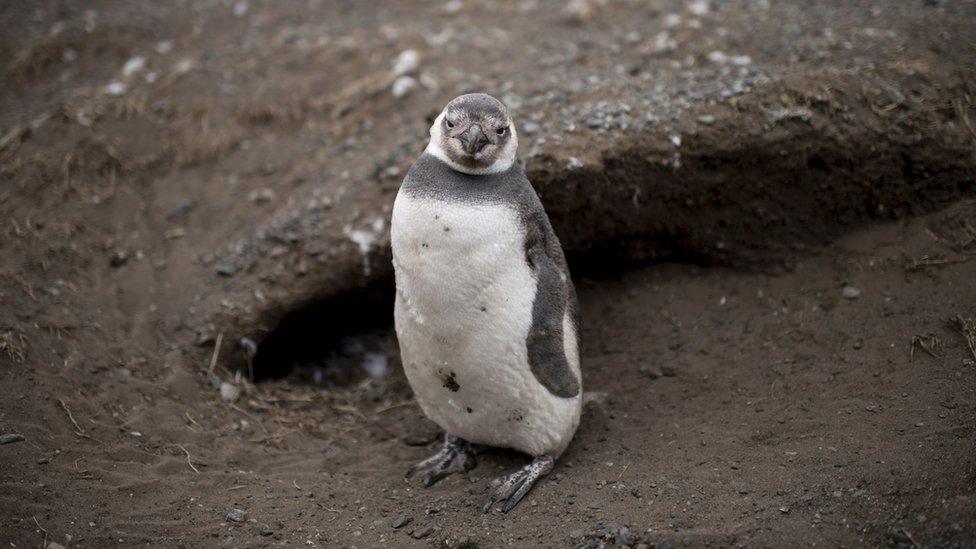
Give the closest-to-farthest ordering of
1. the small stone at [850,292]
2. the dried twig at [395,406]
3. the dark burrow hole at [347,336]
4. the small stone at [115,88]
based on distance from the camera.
Result: the small stone at [850,292] → the dried twig at [395,406] → the dark burrow hole at [347,336] → the small stone at [115,88]

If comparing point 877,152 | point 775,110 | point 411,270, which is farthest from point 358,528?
point 877,152

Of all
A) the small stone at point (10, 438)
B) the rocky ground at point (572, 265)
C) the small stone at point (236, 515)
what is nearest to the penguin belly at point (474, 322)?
the rocky ground at point (572, 265)

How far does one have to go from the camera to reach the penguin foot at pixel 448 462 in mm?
4383

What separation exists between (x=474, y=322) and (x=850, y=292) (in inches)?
100

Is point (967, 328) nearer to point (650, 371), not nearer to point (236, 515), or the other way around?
point (650, 371)

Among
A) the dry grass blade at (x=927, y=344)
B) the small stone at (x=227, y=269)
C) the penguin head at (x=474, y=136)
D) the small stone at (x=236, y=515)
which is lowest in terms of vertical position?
the small stone at (x=236, y=515)

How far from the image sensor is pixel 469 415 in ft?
13.7

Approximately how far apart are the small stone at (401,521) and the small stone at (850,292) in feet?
9.84

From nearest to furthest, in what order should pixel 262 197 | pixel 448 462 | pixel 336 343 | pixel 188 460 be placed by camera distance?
pixel 188 460 < pixel 448 462 < pixel 262 197 < pixel 336 343

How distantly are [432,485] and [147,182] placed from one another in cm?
349

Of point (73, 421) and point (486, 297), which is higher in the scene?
point (486, 297)

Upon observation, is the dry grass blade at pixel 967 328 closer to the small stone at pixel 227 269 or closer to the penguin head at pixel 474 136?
the penguin head at pixel 474 136

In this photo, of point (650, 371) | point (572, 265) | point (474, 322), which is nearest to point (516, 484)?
point (474, 322)

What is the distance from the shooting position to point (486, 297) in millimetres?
3760
